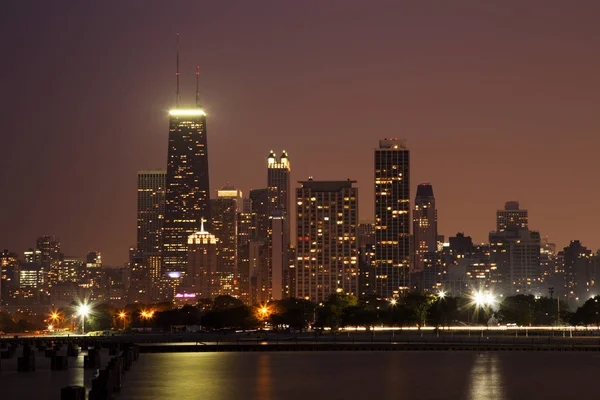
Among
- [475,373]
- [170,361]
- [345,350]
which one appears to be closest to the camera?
[475,373]

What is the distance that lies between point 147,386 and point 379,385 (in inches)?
784

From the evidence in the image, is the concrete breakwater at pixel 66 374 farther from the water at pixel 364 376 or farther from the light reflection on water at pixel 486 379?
the light reflection on water at pixel 486 379

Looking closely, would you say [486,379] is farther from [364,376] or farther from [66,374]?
[66,374]

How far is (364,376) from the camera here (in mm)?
110625

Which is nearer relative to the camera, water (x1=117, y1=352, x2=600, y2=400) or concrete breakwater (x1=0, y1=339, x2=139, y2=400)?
concrete breakwater (x1=0, y1=339, x2=139, y2=400)

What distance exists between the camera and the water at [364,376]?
94.2m

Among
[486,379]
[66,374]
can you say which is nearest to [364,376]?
[486,379]

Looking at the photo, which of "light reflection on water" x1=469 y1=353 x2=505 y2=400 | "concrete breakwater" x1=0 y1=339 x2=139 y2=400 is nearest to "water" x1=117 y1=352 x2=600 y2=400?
"light reflection on water" x1=469 y1=353 x2=505 y2=400

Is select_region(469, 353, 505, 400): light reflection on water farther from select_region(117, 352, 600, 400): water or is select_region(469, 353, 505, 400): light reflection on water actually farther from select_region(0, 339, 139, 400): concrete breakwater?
select_region(0, 339, 139, 400): concrete breakwater

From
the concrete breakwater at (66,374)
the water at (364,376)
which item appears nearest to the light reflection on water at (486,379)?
the water at (364,376)

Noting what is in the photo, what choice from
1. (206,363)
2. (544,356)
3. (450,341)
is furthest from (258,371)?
(450,341)

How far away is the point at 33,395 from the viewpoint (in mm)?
94375

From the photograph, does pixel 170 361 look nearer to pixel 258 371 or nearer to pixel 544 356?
pixel 258 371

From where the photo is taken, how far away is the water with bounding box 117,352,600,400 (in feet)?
309
